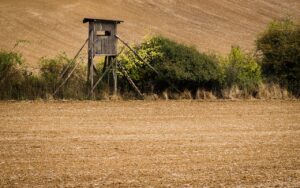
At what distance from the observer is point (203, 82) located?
25797 mm

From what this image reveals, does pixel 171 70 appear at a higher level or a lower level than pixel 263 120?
higher

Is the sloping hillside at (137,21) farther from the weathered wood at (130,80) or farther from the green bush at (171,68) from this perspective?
the green bush at (171,68)

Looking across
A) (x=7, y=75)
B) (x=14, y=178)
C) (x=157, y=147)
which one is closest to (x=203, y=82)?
(x=7, y=75)

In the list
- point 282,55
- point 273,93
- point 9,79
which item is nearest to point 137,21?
point 282,55

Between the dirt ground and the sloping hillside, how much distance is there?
20.0 meters

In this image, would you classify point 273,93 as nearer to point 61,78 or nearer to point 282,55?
point 282,55

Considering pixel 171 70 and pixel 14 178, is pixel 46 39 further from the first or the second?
pixel 14 178

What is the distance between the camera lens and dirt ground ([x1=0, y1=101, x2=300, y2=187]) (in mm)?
11961

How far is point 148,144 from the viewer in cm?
1548

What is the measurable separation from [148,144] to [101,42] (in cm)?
1080

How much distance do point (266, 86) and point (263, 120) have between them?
6.81 metres

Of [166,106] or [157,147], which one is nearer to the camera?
[157,147]

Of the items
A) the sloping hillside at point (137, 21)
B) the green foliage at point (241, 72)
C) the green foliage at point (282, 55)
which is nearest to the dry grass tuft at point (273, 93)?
the green foliage at point (241, 72)

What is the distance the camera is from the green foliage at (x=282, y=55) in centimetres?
2736
